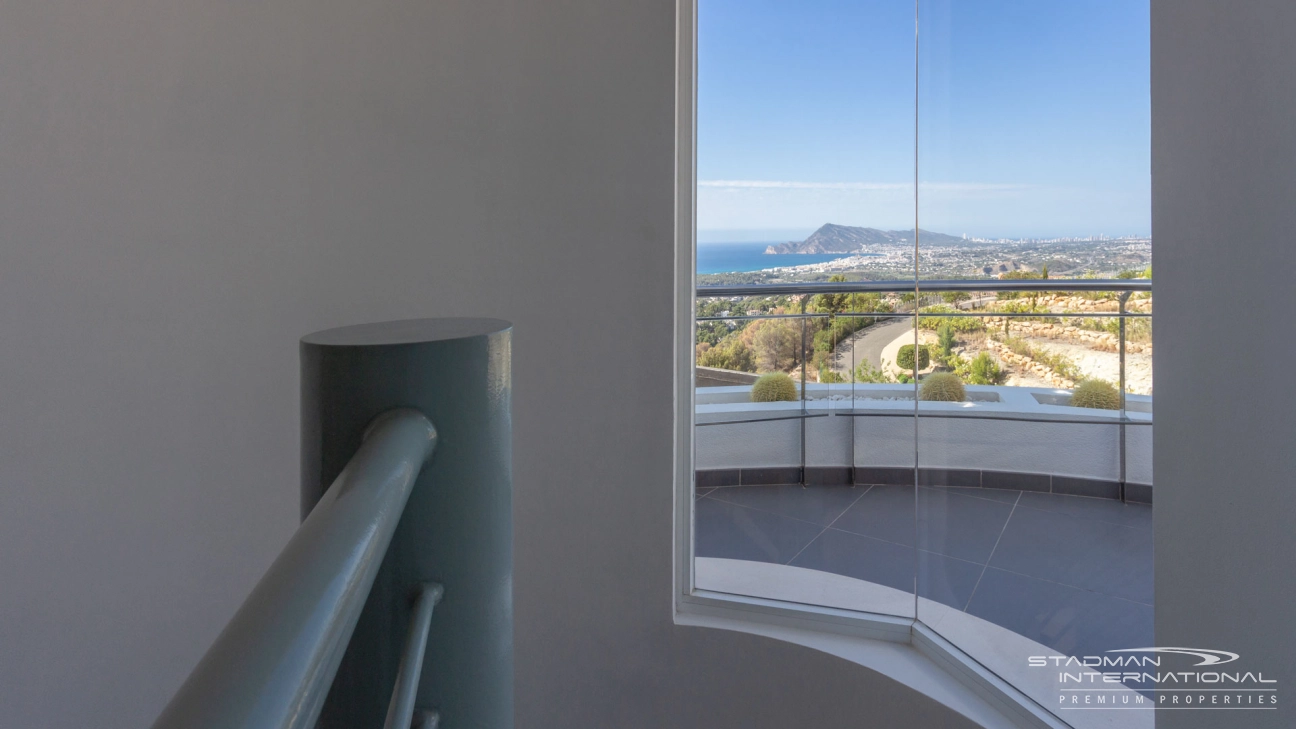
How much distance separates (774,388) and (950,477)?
21.5 inches

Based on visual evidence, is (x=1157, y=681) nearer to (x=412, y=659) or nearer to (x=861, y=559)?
(x=861, y=559)

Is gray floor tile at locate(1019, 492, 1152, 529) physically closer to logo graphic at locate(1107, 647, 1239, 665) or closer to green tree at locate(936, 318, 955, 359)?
logo graphic at locate(1107, 647, 1239, 665)

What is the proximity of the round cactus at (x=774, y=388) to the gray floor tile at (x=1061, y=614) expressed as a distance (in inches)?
27.8

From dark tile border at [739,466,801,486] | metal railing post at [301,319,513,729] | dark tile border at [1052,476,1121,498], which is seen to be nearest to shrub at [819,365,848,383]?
dark tile border at [739,466,801,486]

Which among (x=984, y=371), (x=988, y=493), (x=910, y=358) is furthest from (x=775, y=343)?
(x=988, y=493)

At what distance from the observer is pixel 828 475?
88.0 inches

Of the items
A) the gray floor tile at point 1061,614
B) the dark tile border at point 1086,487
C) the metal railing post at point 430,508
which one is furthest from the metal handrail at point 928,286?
the metal railing post at point 430,508

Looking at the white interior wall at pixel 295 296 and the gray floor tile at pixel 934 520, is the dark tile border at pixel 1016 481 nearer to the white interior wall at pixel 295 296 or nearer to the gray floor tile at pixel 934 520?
the gray floor tile at pixel 934 520

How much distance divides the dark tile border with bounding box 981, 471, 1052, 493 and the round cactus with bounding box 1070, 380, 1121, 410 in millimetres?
230

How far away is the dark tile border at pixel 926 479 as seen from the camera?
159cm

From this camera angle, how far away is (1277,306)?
1.08 m

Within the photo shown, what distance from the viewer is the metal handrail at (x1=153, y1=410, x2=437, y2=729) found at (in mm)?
225

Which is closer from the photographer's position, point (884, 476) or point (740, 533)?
point (884, 476)

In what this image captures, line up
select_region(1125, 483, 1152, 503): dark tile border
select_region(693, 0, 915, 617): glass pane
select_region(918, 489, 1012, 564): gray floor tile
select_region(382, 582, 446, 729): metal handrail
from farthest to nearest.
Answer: select_region(693, 0, 915, 617): glass pane, select_region(918, 489, 1012, 564): gray floor tile, select_region(1125, 483, 1152, 503): dark tile border, select_region(382, 582, 446, 729): metal handrail
